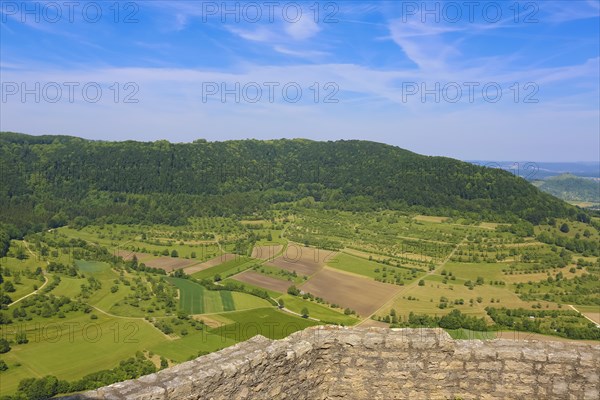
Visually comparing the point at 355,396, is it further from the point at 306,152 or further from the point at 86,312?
the point at 306,152

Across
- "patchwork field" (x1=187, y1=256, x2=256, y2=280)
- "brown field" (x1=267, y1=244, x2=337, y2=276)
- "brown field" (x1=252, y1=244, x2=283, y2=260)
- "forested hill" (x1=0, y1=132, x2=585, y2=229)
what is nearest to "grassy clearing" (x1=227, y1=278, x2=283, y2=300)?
"patchwork field" (x1=187, y1=256, x2=256, y2=280)

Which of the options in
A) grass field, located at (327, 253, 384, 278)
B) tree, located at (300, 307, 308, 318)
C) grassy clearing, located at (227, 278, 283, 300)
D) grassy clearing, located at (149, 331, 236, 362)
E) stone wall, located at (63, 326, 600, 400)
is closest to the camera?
stone wall, located at (63, 326, 600, 400)

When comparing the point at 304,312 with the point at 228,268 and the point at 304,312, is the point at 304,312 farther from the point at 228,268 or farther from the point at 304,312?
the point at 228,268

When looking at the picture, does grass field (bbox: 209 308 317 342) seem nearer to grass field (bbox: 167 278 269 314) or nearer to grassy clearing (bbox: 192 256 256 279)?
grass field (bbox: 167 278 269 314)

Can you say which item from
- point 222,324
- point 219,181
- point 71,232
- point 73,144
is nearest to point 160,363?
point 222,324

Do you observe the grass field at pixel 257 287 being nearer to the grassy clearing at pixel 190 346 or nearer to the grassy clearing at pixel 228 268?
the grassy clearing at pixel 228 268

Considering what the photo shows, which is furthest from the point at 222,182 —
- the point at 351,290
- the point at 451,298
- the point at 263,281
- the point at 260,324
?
the point at 451,298

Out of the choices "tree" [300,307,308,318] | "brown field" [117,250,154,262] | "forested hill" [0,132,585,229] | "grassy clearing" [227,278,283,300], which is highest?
"forested hill" [0,132,585,229]
